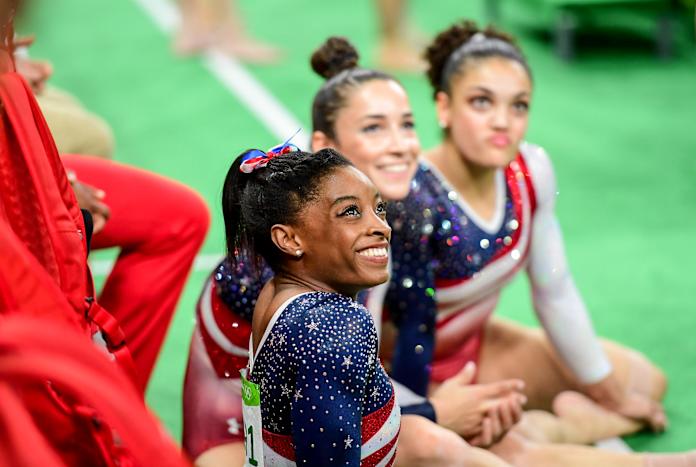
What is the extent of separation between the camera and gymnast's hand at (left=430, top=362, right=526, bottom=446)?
2.95m

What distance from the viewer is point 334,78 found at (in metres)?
3.01

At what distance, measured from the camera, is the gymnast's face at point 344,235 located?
7.47 ft

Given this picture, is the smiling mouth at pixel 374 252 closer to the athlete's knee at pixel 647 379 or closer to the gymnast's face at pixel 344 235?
the gymnast's face at pixel 344 235

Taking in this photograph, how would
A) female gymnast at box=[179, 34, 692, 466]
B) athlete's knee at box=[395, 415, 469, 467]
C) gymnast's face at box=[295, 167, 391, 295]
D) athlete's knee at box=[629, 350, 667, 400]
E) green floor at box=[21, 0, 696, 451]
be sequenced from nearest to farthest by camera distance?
1. gymnast's face at box=[295, 167, 391, 295]
2. athlete's knee at box=[395, 415, 469, 467]
3. female gymnast at box=[179, 34, 692, 466]
4. athlete's knee at box=[629, 350, 667, 400]
5. green floor at box=[21, 0, 696, 451]

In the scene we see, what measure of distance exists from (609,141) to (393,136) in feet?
10.2

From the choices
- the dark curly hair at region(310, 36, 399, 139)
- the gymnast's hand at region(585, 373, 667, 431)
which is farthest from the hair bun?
the gymnast's hand at region(585, 373, 667, 431)

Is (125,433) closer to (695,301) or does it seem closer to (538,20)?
(695,301)

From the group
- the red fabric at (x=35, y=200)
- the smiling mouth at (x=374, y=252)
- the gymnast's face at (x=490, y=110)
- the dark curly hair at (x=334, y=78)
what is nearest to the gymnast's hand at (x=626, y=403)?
the gymnast's face at (x=490, y=110)

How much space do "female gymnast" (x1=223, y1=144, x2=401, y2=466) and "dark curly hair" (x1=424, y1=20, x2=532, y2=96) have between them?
0.96 meters

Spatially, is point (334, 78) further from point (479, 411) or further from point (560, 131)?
point (560, 131)

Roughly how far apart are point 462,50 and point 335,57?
366 millimetres

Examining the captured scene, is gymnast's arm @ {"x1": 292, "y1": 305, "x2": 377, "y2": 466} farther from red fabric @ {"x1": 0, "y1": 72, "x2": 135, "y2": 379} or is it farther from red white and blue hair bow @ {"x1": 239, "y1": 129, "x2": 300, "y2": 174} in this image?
red fabric @ {"x1": 0, "y1": 72, "x2": 135, "y2": 379}

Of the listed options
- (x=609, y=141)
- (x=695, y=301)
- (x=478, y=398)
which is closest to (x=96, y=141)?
(x=478, y=398)

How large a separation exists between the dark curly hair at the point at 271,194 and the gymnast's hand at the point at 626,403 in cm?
138
